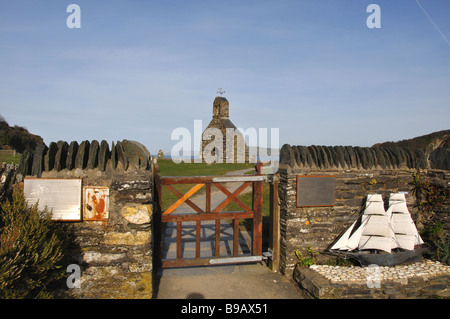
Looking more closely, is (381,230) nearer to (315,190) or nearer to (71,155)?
(315,190)

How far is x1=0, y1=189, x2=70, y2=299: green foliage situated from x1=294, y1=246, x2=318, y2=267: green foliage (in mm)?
4099

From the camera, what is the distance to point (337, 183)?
20.0 feet

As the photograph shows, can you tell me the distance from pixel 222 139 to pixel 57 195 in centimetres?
2983

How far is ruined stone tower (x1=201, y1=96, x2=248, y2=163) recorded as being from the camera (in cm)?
3384

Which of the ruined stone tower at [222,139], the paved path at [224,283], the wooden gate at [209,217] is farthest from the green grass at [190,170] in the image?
the paved path at [224,283]

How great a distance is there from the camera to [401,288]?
204 inches

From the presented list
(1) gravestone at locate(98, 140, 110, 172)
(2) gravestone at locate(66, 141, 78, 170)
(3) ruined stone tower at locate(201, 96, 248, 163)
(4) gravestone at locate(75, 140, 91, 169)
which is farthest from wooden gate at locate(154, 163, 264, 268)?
(3) ruined stone tower at locate(201, 96, 248, 163)

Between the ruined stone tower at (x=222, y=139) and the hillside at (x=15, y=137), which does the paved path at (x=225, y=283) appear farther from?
the ruined stone tower at (x=222, y=139)

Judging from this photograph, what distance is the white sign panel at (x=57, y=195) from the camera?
4.60 m

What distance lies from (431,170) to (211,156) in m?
28.8

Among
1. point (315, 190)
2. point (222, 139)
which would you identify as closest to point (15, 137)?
point (315, 190)

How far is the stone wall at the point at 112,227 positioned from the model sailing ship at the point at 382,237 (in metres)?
3.71

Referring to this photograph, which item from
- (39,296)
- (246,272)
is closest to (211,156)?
(246,272)

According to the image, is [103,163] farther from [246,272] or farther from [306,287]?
[306,287]
